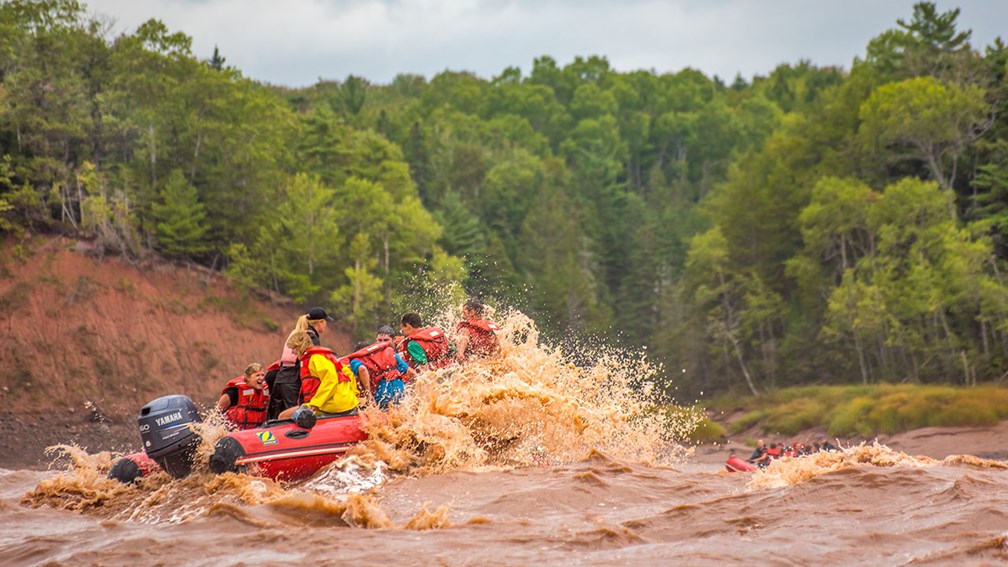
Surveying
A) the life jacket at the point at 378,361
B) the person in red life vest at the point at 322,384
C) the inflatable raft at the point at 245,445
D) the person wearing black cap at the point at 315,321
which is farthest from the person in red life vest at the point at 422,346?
the inflatable raft at the point at 245,445

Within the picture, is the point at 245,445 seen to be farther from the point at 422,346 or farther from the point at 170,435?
the point at 422,346

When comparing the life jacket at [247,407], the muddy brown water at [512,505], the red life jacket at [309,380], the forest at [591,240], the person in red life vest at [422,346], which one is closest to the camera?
the muddy brown water at [512,505]

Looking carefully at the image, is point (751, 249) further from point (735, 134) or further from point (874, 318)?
point (735, 134)

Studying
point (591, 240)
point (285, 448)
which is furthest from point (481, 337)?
point (591, 240)

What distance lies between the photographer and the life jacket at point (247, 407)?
51.5ft

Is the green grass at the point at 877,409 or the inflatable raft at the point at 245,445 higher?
the inflatable raft at the point at 245,445

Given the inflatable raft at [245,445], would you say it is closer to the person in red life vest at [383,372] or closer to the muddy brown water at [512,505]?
the muddy brown water at [512,505]

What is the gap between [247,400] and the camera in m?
15.9

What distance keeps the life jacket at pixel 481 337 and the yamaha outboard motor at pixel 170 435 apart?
458 centimetres

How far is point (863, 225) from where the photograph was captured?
54.9m

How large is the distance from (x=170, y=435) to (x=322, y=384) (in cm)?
195

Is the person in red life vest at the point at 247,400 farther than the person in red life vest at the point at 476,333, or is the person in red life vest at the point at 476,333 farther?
the person in red life vest at the point at 476,333

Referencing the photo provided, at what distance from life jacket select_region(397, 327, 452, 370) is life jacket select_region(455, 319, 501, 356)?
51 cm

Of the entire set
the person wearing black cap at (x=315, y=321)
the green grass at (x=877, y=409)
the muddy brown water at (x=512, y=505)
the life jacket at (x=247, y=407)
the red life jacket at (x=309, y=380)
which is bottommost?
the green grass at (x=877, y=409)
